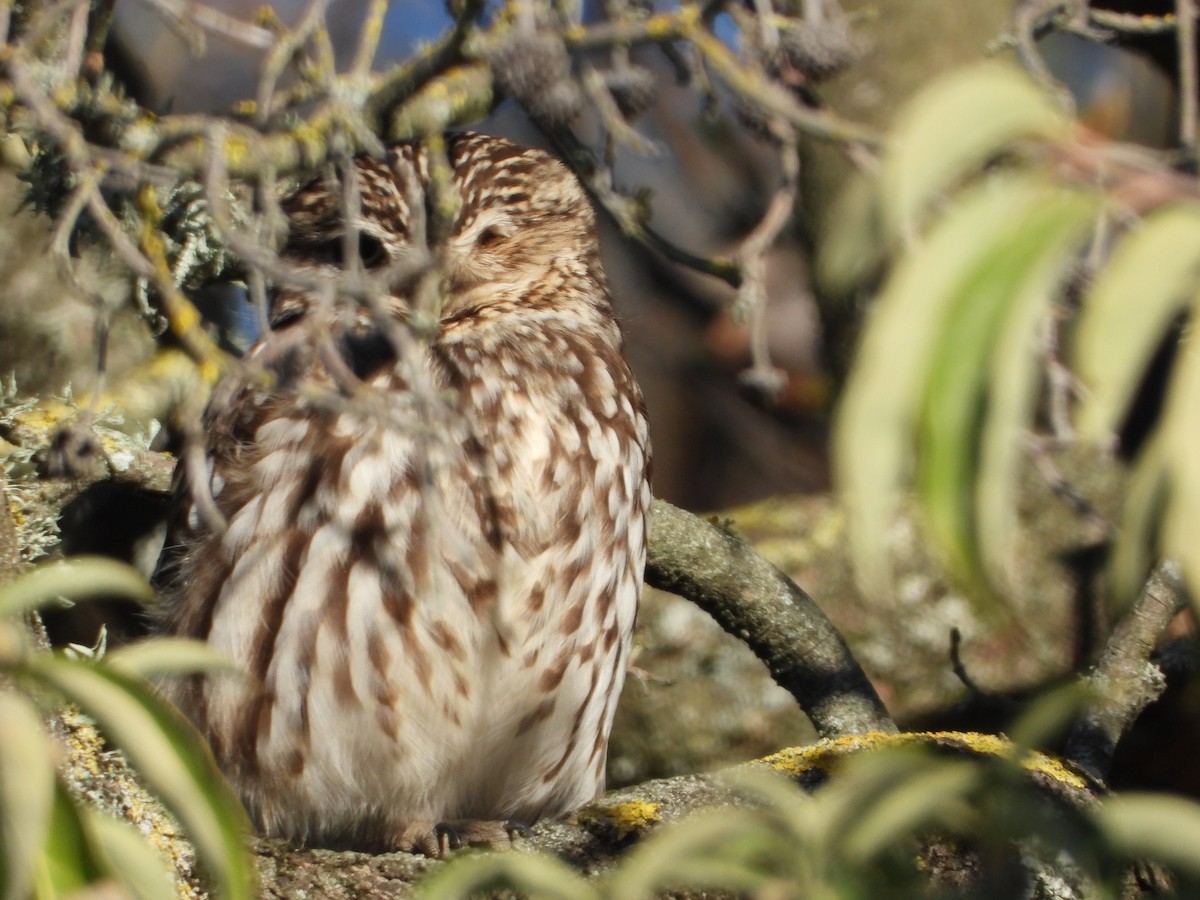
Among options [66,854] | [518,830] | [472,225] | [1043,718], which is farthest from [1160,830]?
[472,225]

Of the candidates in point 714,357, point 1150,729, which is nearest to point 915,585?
point 1150,729

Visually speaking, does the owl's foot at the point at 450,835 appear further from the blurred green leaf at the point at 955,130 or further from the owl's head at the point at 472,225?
the blurred green leaf at the point at 955,130

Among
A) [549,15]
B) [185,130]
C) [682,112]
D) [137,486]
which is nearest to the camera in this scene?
[185,130]

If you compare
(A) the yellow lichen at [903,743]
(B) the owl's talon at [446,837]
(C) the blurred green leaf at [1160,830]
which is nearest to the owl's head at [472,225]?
(B) the owl's talon at [446,837]

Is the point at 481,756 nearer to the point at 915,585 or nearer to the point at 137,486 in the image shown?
the point at 137,486

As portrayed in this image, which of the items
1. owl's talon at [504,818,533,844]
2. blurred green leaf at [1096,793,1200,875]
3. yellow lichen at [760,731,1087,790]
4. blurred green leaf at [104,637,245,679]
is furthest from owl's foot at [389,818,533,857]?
blurred green leaf at [1096,793,1200,875]
